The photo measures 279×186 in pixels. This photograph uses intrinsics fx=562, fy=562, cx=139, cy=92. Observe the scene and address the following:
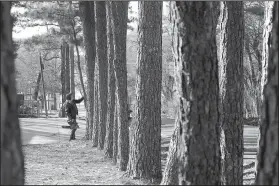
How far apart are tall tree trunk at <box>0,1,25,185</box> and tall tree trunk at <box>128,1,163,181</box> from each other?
20.4 feet

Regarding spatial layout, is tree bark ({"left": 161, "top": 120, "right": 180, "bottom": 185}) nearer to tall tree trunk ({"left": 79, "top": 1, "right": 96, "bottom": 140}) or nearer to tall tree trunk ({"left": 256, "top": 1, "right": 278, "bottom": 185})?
tall tree trunk ({"left": 256, "top": 1, "right": 278, "bottom": 185})

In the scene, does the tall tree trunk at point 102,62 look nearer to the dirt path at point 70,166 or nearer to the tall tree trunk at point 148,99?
the dirt path at point 70,166

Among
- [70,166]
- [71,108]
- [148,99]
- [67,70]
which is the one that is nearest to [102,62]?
[71,108]

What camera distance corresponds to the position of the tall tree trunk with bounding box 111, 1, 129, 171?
12.2 metres

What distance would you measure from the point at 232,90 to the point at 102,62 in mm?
7888

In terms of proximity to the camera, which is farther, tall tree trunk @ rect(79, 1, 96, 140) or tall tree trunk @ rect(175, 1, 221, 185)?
tall tree trunk @ rect(79, 1, 96, 140)

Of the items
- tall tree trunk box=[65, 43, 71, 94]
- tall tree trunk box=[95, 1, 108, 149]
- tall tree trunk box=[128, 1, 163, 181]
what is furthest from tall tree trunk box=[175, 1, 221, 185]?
tall tree trunk box=[65, 43, 71, 94]

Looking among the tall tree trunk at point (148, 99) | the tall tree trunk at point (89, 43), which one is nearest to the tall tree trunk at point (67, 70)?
the tall tree trunk at point (89, 43)

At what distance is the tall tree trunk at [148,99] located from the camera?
1022 centimetres

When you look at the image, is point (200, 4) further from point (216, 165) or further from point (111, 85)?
point (111, 85)

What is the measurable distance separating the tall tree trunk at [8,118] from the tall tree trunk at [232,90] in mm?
5501

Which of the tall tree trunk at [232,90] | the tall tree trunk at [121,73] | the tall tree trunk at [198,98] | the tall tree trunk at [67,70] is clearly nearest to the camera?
the tall tree trunk at [198,98]

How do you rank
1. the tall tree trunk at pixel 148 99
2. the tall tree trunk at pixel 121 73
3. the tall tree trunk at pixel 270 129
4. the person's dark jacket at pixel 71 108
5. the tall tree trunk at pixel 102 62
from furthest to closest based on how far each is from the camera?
the person's dark jacket at pixel 71 108 < the tall tree trunk at pixel 102 62 < the tall tree trunk at pixel 121 73 < the tall tree trunk at pixel 148 99 < the tall tree trunk at pixel 270 129

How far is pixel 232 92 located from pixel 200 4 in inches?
152
